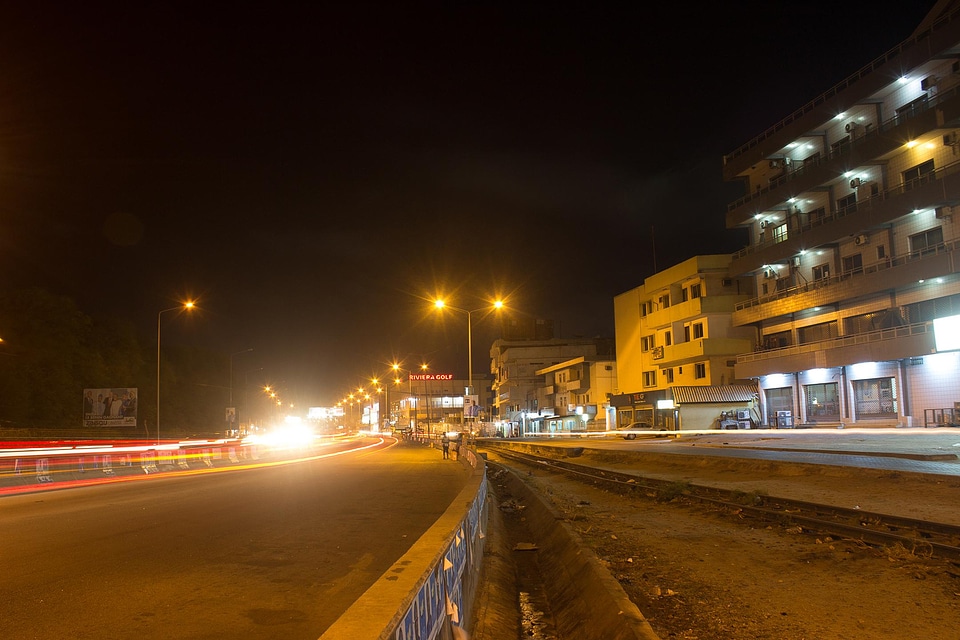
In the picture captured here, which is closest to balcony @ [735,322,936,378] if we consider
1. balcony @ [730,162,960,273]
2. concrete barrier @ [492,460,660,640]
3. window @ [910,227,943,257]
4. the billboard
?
window @ [910,227,943,257]

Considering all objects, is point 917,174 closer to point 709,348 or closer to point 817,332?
point 817,332

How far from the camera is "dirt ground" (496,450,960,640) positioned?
22.1 feet

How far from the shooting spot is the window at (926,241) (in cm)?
3803

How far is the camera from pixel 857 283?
42281mm

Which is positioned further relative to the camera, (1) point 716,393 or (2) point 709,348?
(2) point 709,348

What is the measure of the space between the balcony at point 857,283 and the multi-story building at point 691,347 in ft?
6.59

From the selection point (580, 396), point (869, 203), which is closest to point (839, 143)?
point (869, 203)

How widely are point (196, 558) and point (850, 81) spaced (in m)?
47.4

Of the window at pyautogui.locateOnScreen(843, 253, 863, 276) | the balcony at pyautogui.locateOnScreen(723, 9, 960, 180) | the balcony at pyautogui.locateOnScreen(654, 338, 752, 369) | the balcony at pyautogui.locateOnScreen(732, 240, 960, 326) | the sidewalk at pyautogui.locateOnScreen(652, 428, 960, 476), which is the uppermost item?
the balcony at pyautogui.locateOnScreen(723, 9, 960, 180)

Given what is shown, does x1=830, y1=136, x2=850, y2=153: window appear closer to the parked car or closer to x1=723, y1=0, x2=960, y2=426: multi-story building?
x1=723, y1=0, x2=960, y2=426: multi-story building

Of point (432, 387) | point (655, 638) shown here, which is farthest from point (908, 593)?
point (432, 387)

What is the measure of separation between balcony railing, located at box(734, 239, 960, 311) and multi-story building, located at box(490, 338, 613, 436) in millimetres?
47349

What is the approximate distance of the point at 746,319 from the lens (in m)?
53.5

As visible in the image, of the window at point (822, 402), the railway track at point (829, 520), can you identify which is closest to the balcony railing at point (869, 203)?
the window at point (822, 402)
